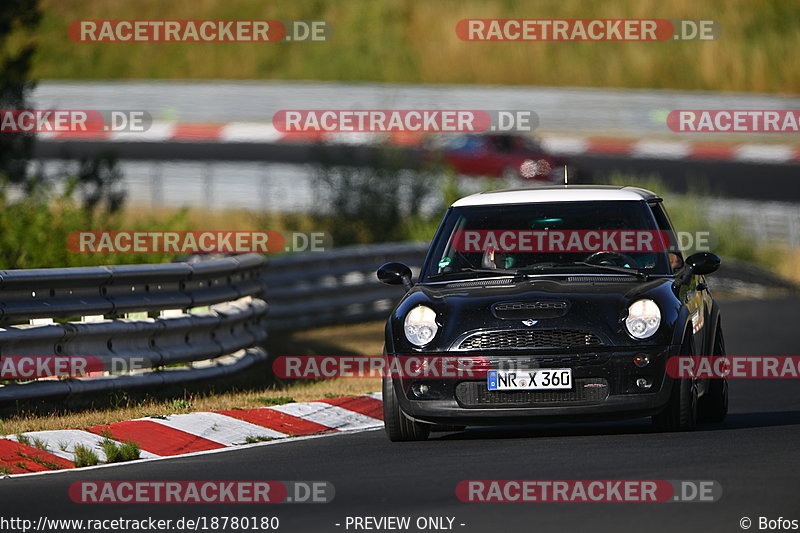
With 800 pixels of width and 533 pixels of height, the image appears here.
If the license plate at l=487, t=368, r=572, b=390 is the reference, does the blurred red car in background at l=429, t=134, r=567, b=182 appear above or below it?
above

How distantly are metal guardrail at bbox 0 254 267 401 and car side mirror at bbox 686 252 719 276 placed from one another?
3.98m

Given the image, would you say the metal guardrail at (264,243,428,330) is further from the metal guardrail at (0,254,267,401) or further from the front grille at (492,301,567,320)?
the front grille at (492,301,567,320)

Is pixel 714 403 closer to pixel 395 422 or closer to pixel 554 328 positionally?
pixel 554 328

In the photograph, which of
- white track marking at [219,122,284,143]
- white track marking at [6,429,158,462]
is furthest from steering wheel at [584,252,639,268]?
white track marking at [219,122,284,143]

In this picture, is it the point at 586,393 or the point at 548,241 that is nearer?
the point at 586,393

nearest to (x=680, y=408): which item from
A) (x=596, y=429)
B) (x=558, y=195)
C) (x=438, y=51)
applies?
(x=596, y=429)

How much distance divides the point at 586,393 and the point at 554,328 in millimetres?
417

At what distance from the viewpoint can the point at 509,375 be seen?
31.5 feet

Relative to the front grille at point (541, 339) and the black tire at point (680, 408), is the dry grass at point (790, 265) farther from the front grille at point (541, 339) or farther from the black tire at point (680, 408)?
Result: the front grille at point (541, 339)

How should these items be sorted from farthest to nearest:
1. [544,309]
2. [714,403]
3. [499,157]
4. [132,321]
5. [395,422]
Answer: [499,157] < [132,321] < [714,403] < [395,422] < [544,309]

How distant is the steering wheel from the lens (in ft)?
34.4

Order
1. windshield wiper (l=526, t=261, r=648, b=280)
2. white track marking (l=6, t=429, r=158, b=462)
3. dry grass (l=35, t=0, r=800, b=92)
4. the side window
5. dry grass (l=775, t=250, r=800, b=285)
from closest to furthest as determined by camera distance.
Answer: white track marking (l=6, t=429, r=158, b=462) < windshield wiper (l=526, t=261, r=648, b=280) < the side window < dry grass (l=775, t=250, r=800, b=285) < dry grass (l=35, t=0, r=800, b=92)

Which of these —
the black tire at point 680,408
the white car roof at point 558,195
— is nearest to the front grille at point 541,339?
the black tire at point 680,408

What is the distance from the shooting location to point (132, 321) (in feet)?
39.3
